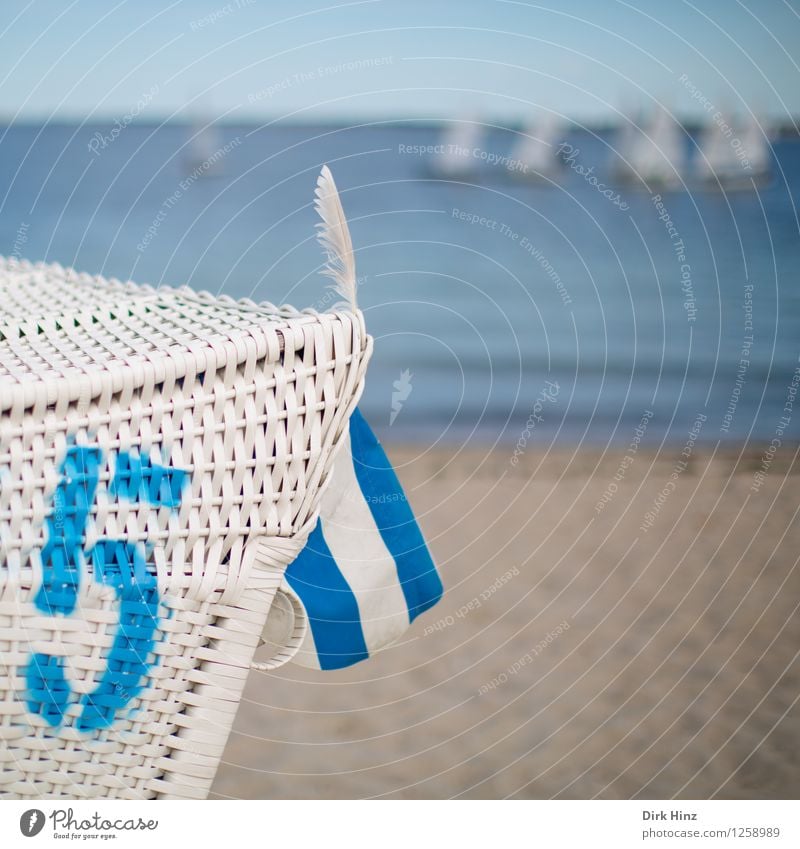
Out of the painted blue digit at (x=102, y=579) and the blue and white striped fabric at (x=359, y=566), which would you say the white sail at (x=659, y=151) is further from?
the painted blue digit at (x=102, y=579)

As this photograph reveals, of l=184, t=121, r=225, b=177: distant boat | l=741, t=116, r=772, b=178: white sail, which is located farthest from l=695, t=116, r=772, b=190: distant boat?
l=184, t=121, r=225, b=177: distant boat

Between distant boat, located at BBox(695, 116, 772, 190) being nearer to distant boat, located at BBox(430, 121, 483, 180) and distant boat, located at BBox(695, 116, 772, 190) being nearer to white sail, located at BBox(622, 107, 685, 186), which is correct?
white sail, located at BBox(622, 107, 685, 186)

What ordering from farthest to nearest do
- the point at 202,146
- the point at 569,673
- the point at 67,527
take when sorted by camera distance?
the point at 202,146
the point at 569,673
the point at 67,527

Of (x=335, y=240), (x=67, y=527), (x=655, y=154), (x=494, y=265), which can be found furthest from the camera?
(x=655, y=154)

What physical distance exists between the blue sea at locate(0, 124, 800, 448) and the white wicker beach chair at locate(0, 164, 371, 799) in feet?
6.03

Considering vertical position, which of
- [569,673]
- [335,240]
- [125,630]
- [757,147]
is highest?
[757,147]

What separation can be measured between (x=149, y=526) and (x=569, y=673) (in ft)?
3.77

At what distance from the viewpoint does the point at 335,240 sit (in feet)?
2.12

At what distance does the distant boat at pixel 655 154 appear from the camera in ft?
17.6

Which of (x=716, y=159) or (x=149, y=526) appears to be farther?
(x=716, y=159)

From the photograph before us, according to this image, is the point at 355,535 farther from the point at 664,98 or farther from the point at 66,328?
the point at 664,98

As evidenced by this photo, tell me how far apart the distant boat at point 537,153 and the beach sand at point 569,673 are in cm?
407
